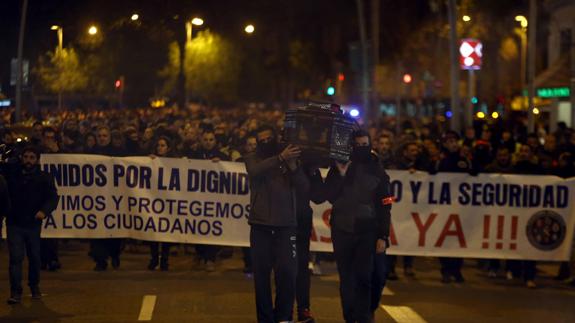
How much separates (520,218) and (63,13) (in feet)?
32.7

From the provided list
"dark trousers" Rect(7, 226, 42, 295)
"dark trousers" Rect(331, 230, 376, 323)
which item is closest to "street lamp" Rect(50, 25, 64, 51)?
"dark trousers" Rect(7, 226, 42, 295)

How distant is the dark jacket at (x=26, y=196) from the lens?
11453 mm

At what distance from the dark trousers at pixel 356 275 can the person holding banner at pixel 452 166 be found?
5079 millimetres

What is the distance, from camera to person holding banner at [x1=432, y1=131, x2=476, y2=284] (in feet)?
47.2

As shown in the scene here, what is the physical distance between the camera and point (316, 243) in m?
14.5

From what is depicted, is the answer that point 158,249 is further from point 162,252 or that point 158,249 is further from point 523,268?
point 523,268

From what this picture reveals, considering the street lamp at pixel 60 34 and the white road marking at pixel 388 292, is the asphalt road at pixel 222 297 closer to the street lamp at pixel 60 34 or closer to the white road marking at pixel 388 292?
the white road marking at pixel 388 292

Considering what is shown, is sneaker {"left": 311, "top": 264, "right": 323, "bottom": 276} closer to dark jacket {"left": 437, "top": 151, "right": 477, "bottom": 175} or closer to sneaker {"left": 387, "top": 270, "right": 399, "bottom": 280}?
sneaker {"left": 387, "top": 270, "right": 399, "bottom": 280}

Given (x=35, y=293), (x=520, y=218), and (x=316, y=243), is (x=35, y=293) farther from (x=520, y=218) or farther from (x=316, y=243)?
(x=520, y=218)

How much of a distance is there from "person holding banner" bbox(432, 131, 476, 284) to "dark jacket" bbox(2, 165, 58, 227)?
5.30m

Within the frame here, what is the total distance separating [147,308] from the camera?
11.2 meters

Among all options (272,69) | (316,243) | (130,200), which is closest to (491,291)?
(316,243)

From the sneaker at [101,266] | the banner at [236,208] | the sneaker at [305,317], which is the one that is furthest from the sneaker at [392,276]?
the sneaker at [305,317]

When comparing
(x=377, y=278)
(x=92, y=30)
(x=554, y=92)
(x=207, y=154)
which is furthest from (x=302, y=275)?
(x=554, y=92)
